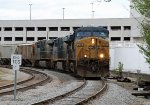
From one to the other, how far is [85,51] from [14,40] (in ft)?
273

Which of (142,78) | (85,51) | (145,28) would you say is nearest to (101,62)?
(85,51)

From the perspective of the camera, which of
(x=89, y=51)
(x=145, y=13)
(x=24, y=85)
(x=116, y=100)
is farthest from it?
(x=89, y=51)

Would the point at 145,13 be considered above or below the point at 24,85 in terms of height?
above

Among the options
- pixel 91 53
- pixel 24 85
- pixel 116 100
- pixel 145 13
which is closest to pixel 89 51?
pixel 91 53

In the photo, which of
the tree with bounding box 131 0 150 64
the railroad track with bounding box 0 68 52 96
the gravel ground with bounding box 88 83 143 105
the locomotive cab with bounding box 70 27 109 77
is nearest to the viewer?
the gravel ground with bounding box 88 83 143 105

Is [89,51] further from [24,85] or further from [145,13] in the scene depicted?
[145,13]

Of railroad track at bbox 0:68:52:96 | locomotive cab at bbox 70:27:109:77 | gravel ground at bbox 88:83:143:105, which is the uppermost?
locomotive cab at bbox 70:27:109:77

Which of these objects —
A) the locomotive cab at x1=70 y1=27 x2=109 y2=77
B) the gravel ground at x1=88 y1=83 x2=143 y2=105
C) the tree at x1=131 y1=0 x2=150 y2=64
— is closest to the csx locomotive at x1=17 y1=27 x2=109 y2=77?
the locomotive cab at x1=70 y1=27 x2=109 y2=77

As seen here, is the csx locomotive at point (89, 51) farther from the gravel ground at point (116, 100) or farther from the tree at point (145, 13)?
the gravel ground at point (116, 100)

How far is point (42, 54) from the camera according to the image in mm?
50438

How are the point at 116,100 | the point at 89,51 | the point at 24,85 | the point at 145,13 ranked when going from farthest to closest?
the point at 89,51 → the point at 24,85 → the point at 145,13 → the point at 116,100


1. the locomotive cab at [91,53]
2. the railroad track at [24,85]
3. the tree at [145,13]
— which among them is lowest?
the railroad track at [24,85]

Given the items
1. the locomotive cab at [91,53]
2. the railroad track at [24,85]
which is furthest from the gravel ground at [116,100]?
the locomotive cab at [91,53]

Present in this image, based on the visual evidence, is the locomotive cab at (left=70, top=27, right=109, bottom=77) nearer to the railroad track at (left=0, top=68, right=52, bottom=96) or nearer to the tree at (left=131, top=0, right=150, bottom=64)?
the railroad track at (left=0, top=68, right=52, bottom=96)
